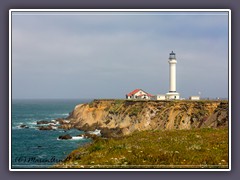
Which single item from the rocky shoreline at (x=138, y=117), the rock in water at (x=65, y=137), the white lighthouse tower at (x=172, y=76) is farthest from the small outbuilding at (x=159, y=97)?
the rock in water at (x=65, y=137)

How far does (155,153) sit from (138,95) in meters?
2.54

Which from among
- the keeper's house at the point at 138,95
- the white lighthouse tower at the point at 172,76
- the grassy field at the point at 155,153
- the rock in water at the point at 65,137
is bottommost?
the grassy field at the point at 155,153

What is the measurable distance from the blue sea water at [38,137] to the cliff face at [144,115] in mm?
495

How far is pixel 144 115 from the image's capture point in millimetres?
16234

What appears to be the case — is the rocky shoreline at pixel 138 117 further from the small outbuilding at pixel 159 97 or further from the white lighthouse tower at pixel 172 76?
the white lighthouse tower at pixel 172 76

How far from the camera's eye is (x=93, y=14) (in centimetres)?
1359

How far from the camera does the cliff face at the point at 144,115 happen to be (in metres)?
14.6

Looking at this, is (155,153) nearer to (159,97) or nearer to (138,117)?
(159,97)

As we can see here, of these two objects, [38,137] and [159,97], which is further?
[159,97]

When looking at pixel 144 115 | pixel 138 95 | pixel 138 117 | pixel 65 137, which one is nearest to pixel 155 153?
pixel 138 95

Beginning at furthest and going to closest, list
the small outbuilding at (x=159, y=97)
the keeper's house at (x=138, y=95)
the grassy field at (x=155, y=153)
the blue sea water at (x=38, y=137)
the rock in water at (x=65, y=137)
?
1. the small outbuilding at (x=159, y=97)
2. the keeper's house at (x=138, y=95)
3. the rock in water at (x=65, y=137)
4. the blue sea water at (x=38, y=137)
5. the grassy field at (x=155, y=153)

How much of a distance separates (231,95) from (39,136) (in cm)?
751
